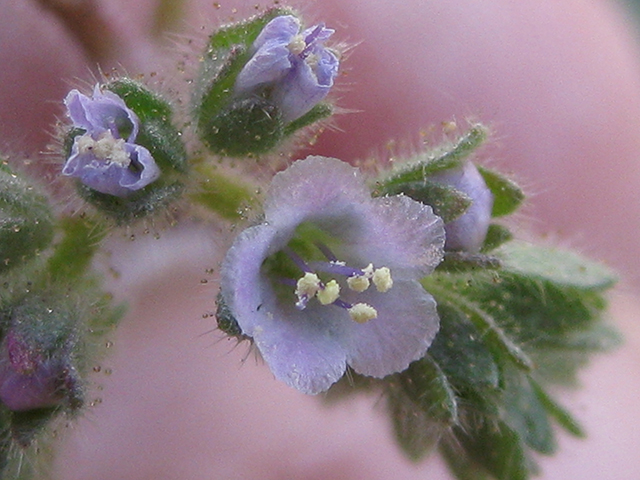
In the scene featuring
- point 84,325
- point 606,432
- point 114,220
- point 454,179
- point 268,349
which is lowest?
point 606,432

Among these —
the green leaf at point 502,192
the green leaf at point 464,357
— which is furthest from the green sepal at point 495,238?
the green leaf at point 464,357

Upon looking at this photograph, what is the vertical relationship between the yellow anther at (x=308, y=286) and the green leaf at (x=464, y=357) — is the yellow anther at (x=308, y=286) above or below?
above

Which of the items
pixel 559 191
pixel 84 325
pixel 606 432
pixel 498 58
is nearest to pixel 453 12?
pixel 498 58

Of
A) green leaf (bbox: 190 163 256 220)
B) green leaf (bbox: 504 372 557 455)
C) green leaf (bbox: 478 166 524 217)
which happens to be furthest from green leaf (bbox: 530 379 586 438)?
green leaf (bbox: 190 163 256 220)

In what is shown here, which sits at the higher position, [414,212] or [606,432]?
[414,212]

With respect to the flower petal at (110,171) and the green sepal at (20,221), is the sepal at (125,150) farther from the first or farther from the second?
the green sepal at (20,221)

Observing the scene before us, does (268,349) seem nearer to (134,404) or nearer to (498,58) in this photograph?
(134,404)

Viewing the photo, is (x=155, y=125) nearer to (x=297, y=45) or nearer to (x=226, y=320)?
(x=297, y=45)
